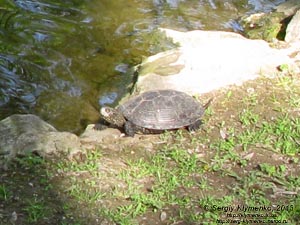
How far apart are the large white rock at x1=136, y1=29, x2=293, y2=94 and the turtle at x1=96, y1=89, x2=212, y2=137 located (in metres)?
0.68

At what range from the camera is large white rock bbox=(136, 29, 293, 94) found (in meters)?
6.95

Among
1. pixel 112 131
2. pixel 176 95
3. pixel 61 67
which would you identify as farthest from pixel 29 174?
pixel 61 67

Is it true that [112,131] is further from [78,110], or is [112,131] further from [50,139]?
[78,110]

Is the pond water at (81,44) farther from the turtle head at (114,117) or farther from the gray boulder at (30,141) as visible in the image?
the gray boulder at (30,141)

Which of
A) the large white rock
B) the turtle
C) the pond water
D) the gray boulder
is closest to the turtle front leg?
the turtle

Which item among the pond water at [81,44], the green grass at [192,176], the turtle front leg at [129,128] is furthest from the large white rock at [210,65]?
the turtle front leg at [129,128]

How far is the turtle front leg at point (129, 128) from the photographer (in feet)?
19.8

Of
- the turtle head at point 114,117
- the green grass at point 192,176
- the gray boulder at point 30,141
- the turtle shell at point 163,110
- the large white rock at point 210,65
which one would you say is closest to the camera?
the green grass at point 192,176

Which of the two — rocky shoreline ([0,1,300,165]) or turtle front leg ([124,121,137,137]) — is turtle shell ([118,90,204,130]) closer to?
turtle front leg ([124,121,137,137])

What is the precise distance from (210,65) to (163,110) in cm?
148

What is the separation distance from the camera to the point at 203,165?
5.51 m

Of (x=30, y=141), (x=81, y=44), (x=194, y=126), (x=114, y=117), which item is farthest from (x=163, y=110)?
(x=81, y=44)

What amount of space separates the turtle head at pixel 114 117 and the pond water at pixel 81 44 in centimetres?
94

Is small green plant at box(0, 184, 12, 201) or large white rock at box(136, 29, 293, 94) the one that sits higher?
small green plant at box(0, 184, 12, 201)
